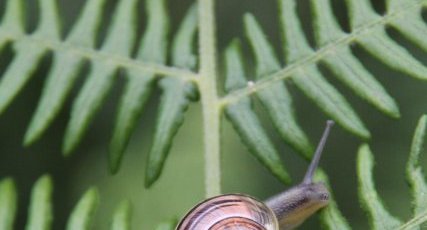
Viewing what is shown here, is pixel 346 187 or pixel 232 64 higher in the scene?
pixel 232 64

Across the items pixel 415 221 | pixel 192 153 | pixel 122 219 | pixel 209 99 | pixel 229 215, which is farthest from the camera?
pixel 192 153

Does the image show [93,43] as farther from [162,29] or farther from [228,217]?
[228,217]

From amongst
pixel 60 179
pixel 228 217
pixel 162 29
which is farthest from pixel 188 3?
pixel 228 217

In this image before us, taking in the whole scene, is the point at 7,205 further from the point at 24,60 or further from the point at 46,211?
the point at 24,60

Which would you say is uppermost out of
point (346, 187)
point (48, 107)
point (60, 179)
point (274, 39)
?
point (48, 107)

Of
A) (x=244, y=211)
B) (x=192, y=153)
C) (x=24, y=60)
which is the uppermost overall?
(x=24, y=60)

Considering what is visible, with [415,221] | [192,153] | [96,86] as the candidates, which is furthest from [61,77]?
[192,153]

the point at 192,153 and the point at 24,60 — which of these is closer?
the point at 24,60

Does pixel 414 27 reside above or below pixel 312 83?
above
